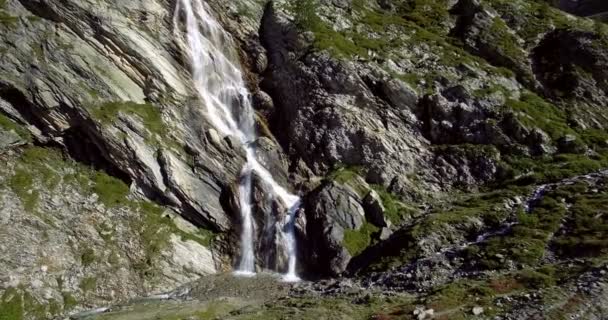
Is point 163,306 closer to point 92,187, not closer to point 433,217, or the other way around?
point 92,187

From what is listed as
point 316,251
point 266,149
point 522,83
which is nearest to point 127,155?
point 266,149

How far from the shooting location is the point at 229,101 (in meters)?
49.6

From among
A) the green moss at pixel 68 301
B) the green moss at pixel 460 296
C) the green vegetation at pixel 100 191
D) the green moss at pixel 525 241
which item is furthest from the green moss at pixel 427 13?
the green moss at pixel 68 301

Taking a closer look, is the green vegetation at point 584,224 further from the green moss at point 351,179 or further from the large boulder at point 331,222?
the green moss at point 351,179

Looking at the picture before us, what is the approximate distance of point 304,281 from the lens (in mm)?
36625

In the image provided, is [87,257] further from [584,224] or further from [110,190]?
[584,224]

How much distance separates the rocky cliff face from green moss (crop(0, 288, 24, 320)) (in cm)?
9

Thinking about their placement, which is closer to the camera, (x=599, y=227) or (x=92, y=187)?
(x=599, y=227)

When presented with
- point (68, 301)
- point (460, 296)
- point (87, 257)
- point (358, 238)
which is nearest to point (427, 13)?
point (358, 238)

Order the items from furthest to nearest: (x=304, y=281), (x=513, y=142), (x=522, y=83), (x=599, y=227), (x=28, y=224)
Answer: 1. (x=522, y=83)
2. (x=513, y=142)
3. (x=304, y=281)
4. (x=28, y=224)
5. (x=599, y=227)

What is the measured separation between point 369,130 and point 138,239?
23.6 metres

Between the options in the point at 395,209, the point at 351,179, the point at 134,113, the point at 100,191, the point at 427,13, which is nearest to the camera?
the point at 100,191

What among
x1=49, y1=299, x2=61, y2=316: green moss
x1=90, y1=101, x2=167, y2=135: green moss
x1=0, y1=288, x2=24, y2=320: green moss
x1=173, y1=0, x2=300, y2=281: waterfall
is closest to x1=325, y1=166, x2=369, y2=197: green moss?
x1=173, y1=0, x2=300, y2=281: waterfall

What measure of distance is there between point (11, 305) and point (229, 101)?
88.6 feet
